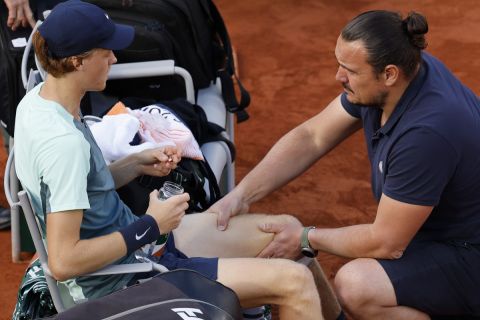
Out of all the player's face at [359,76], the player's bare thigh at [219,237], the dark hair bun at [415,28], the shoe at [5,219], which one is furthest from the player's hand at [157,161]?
the shoe at [5,219]

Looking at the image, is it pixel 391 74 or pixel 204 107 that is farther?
pixel 204 107

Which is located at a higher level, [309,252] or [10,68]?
[10,68]

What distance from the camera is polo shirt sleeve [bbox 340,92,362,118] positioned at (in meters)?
3.72

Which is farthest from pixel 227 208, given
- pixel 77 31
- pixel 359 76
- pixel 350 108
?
pixel 77 31

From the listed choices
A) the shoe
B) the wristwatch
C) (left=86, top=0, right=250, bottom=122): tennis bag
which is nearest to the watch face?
the wristwatch

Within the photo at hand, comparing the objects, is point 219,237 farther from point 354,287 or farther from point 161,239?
point 354,287

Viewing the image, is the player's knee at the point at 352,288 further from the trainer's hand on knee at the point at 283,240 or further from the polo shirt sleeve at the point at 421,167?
the polo shirt sleeve at the point at 421,167

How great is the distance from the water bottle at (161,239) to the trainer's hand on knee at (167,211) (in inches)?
1.7

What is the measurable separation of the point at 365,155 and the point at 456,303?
2329mm

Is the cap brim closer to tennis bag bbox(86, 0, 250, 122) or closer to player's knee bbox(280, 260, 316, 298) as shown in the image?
player's knee bbox(280, 260, 316, 298)

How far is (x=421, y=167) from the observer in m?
3.10

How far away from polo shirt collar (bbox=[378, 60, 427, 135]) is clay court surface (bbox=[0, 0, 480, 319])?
144 centimetres

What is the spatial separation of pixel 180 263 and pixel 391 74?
1.08 meters

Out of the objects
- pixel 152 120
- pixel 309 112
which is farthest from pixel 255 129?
pixel 152 120
